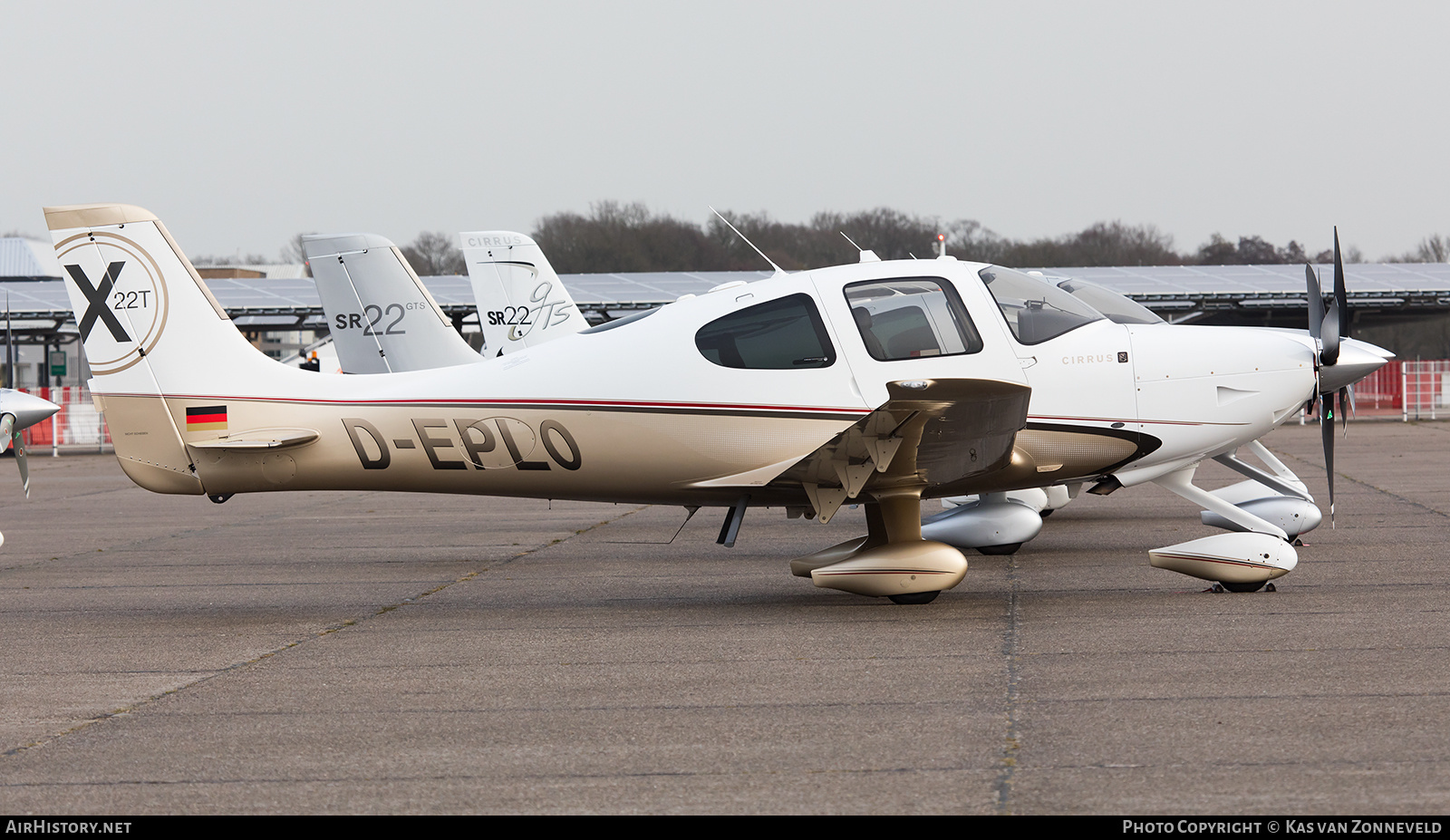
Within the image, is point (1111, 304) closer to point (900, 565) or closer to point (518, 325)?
point (900, 565)

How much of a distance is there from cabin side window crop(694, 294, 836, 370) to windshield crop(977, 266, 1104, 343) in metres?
1.21

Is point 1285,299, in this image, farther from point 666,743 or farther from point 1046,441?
point 666,743

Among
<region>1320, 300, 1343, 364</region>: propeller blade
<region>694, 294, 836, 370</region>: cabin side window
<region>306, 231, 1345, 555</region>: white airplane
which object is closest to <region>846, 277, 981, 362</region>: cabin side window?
<region>694, 294, 836, 370</region>: cabin side window

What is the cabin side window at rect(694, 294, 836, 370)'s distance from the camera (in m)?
8.69

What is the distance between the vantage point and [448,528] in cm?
1538

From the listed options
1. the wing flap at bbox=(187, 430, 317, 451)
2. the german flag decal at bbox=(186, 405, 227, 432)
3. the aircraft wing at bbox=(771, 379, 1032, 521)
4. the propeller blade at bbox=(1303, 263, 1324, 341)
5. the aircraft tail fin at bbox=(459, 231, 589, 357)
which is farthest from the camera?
the aircraft tail fin at bbox=(459, 231, 589, 357)

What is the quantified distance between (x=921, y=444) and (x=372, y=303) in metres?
10.4

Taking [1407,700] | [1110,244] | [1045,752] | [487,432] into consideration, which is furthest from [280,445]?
[1110,244]

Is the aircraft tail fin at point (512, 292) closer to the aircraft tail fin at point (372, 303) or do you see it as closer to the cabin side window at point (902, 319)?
the aircraft tail fin at point (372, 303)

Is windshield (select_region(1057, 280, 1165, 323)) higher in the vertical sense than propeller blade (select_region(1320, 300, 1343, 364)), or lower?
higher

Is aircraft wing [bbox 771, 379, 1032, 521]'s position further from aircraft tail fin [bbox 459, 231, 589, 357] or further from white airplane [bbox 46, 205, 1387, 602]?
aircraft tail fin [bbox 459, 231, 589, 357]

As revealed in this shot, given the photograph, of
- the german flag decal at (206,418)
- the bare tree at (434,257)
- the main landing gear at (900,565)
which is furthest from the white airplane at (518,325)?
the bare tree at (434,257)

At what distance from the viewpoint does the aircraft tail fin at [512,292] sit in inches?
774
